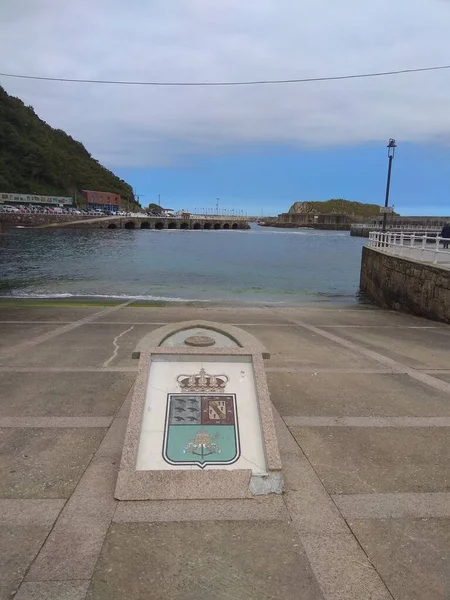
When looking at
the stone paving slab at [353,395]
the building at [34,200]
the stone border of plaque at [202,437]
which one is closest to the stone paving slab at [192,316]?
the stone paving slab at [353,395]

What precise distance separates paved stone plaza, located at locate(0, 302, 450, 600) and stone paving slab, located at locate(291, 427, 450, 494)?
0.02 meters

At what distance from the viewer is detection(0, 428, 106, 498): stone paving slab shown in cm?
369

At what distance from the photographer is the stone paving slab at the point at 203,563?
2641mm

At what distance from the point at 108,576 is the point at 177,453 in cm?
103

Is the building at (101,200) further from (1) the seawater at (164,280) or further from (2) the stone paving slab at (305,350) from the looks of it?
(2) the stone paving slab at (305,350)

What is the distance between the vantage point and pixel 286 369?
7137 millimetres

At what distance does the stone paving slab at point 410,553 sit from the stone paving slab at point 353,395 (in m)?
2.03

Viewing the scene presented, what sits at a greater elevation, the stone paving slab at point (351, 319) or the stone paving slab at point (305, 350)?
the stone paving slab at point (305, 350)

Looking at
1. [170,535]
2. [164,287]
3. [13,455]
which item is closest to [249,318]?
[13,455]

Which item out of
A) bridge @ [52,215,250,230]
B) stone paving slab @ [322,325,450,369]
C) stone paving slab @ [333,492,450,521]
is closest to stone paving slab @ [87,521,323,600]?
stone paving slab @ [333,492,450,521]

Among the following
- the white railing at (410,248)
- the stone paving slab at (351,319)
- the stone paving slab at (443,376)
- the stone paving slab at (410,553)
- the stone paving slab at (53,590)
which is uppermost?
the white railing at (410,248)

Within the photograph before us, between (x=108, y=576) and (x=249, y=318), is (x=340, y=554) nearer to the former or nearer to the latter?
(x=108, y=576)

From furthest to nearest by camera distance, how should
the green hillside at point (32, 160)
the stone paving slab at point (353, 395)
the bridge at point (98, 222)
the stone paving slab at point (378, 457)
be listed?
the green hillside at point (32, 160) < the bridge at point (98, 222) < the stone paving slab at point (353, 395) < the stone paving slab at point (378, 457)

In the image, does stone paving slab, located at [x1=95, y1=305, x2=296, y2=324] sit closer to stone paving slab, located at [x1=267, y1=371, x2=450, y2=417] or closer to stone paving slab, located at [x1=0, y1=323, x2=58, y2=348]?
stone paving slab, located at [x1=0, y1=323, x2=58, y2=348]
